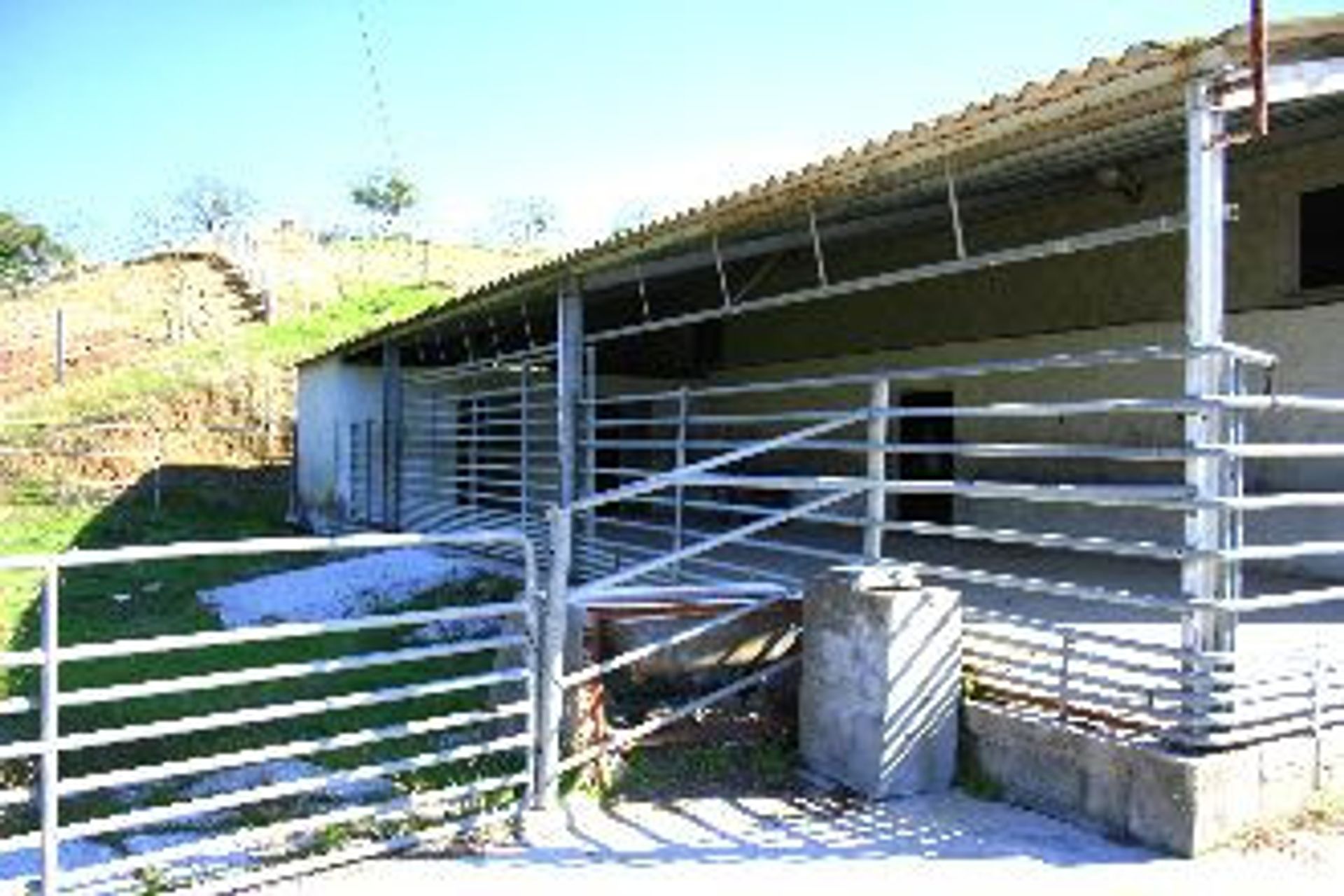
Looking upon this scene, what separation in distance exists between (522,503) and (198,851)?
7.83 meters

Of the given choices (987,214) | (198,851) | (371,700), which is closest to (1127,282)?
(987,214)

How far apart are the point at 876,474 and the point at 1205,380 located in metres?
1.86

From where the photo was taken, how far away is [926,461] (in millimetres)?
14648

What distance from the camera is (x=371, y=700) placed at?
5.22 meters

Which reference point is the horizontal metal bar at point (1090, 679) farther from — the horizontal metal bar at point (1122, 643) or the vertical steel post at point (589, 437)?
the vertical steel post at point (589, 437)

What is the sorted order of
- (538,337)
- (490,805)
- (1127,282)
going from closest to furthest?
(490,805), (1127,282), (538,337)

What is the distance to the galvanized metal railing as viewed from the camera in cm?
457

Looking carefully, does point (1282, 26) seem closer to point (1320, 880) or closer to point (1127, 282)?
point (1320, 880)

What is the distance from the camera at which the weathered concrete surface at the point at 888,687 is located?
6.00 meters

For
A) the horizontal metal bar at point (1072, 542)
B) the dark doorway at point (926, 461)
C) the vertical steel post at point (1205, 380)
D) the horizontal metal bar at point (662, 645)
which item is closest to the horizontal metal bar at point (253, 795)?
the horizontal metal bar at point (662, 645)

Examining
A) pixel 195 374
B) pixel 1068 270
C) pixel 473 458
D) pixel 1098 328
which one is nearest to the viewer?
pixel 1098 328

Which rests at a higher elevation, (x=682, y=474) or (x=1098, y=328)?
(x=1098, y=328)

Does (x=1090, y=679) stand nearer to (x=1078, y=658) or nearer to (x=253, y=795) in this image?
(x=1078, y=658)

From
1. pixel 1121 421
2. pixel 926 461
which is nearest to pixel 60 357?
pixel 926 461
